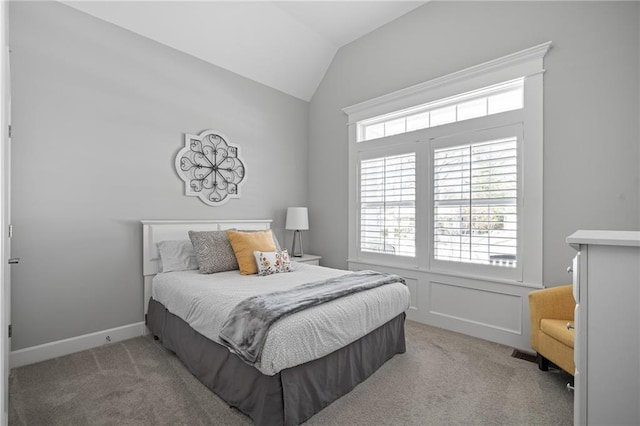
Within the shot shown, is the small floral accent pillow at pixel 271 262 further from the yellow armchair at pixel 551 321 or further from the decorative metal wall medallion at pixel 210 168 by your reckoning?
the yellow armchair at pixel 551 321

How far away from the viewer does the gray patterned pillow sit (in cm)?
286

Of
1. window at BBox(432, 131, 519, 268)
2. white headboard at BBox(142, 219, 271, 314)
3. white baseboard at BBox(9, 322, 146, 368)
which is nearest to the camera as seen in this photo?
white baseboard at BBox(9, 322, 146, 368)

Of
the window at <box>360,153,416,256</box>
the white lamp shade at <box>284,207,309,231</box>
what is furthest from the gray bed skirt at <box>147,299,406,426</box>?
the white lamp shade at <box>284,207,309,231</box>

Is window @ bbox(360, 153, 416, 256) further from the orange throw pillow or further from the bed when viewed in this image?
the orange throw pillow

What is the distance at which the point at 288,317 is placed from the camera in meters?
1.72

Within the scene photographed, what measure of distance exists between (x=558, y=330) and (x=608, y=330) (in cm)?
126

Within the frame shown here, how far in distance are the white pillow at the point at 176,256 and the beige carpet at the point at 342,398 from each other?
76 centimetres

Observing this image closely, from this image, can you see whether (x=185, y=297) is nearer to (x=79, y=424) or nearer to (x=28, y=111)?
(x=79, y=424)

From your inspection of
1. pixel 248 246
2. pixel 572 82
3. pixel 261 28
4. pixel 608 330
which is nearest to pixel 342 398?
pixel 608 330

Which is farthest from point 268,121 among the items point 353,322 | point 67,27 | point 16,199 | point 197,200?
point 353,322

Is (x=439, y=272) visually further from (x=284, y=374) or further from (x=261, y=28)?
(x=261, y=28)

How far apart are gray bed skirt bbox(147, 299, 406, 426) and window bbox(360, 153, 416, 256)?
1.18m

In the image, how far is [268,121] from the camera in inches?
164

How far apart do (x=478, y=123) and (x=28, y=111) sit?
391 cm
